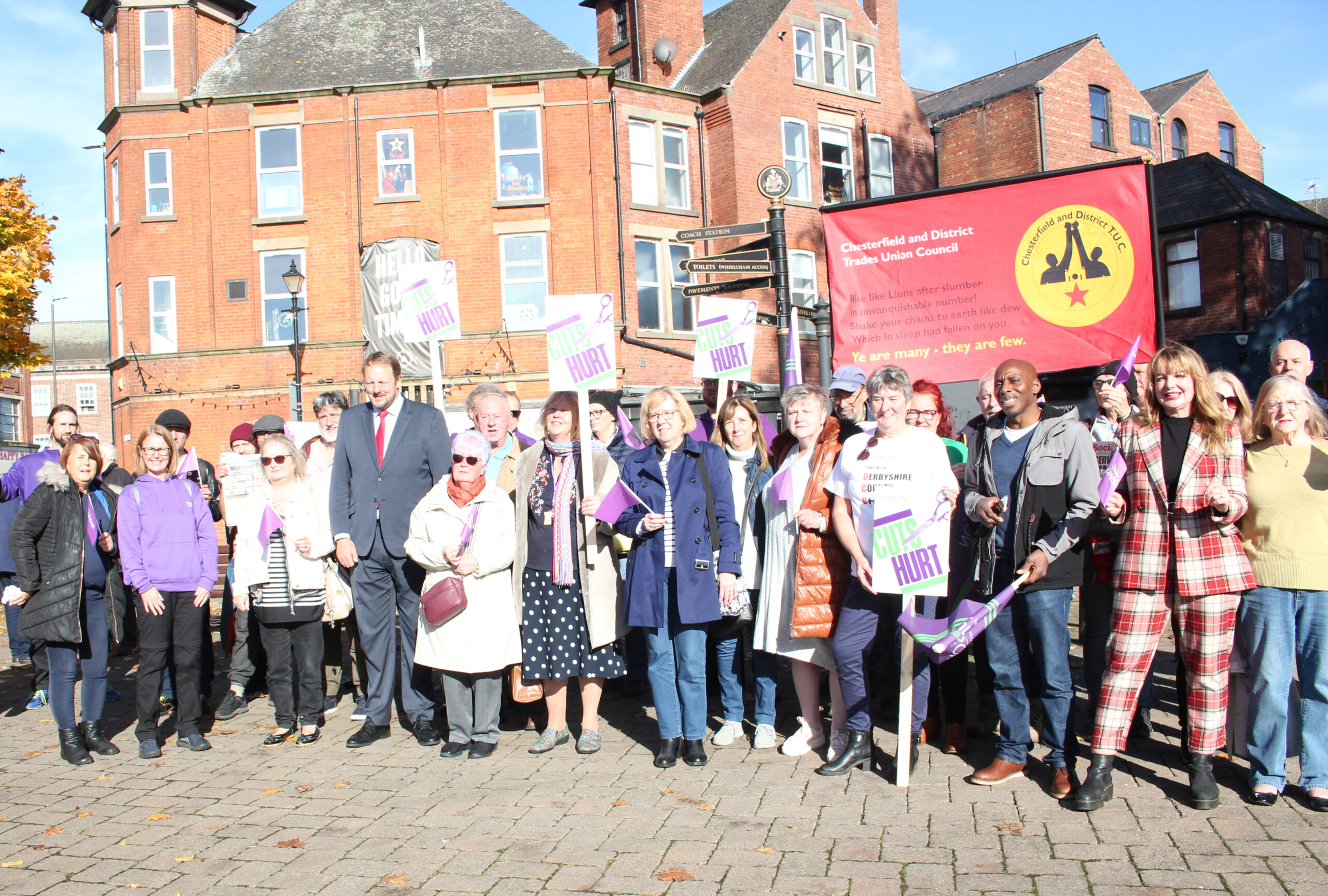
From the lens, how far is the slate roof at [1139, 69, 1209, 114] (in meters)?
36.4

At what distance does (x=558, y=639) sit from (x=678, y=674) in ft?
2.42

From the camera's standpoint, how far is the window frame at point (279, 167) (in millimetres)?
23750

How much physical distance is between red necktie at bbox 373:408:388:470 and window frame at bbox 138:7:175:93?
72.4 ft

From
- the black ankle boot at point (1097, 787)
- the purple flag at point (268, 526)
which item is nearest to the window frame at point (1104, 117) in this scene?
the black ankle boot at point (1097, 787)

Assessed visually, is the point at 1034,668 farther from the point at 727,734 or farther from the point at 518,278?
the point at 518,278

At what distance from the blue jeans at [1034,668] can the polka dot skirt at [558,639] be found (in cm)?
214

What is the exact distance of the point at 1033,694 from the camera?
547cm

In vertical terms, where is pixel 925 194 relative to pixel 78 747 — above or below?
above

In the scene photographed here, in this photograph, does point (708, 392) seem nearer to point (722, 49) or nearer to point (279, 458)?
point (279, 458)

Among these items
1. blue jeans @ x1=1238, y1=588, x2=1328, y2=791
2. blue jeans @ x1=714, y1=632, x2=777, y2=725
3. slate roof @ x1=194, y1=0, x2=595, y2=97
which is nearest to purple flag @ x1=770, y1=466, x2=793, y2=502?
blue jeans @ x1=714, y1=632, x2=777, y2=725

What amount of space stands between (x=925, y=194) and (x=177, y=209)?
2165cm

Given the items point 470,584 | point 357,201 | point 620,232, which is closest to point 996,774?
point 470,584

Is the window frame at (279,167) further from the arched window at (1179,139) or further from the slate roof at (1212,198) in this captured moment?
the arched window at (1179,139)

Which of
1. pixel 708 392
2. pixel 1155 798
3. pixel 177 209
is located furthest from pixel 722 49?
pixel 1155 798
